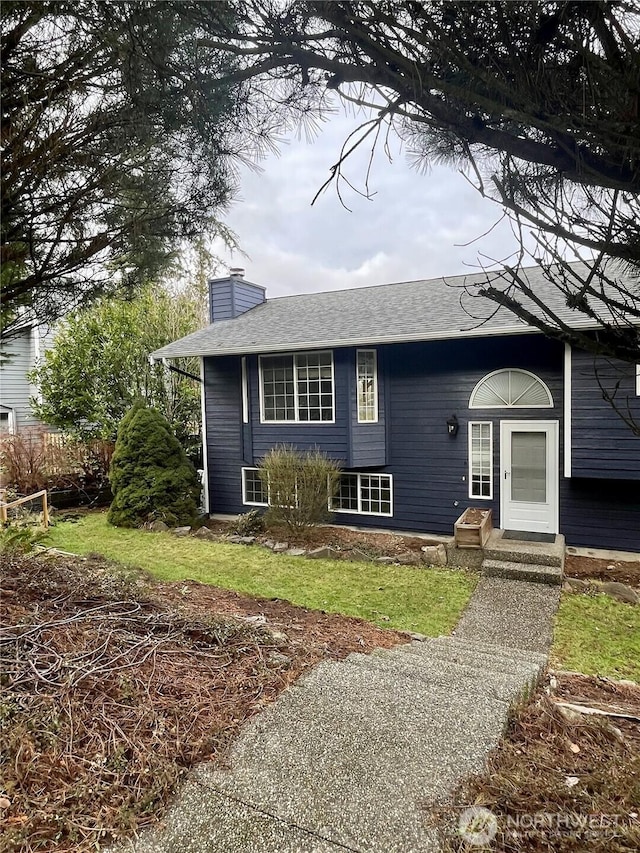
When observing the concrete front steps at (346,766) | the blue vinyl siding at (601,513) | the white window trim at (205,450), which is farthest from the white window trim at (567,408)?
the white window trim at (205,450)

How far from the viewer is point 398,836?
4.58 feet

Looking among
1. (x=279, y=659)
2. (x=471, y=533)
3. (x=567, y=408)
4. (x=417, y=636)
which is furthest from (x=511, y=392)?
(x=279, y=659)

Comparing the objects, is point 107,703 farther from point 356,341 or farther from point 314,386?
point 314,386

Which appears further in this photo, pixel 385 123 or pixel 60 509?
pixel 60 509

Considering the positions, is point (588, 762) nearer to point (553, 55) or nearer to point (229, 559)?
point (553, 55)

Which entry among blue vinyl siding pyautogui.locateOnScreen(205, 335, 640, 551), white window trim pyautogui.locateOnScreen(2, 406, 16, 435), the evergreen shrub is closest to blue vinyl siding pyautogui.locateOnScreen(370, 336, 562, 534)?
blue vinyl siding pyautogui.locateOnScreen(205, 335, 640, 551)

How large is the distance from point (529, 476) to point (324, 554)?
367 cm

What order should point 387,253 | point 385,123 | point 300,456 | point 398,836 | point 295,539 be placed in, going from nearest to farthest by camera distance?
point 398,836, point 385,123, point 387,253, point 295,539, point 300,456

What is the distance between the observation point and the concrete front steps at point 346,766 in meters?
1.40

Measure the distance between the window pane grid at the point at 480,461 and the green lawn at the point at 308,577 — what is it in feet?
7.23

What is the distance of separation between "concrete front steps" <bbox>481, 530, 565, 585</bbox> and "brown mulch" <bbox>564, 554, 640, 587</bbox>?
0.37m

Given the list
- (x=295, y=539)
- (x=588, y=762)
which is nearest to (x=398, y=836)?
(x=588, y=762)

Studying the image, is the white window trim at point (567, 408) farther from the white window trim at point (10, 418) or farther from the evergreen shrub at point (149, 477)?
the white window trim at point (10, 418)

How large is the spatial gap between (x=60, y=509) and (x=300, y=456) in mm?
5703
